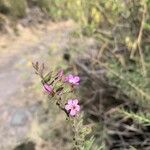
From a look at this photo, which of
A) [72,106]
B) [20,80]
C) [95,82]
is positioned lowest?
[20,80]

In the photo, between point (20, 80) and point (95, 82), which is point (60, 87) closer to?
point (95, 82)

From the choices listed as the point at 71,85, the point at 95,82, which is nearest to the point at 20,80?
the point at 95,82

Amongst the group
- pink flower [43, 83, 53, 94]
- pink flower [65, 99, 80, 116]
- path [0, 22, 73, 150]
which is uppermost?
pink flower [43, 83, 53, 94]

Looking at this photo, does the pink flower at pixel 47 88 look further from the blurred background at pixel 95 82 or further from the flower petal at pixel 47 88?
the blurred background at pixel 95 82

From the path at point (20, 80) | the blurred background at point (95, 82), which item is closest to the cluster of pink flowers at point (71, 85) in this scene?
the blurred background at point (95, 82)

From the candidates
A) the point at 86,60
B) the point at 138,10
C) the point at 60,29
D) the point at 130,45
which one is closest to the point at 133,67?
the point at 130,45

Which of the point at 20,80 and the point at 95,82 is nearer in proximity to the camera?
the point at 95,82

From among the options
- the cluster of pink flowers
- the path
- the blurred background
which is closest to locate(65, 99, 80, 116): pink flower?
the cluster of pink flowers

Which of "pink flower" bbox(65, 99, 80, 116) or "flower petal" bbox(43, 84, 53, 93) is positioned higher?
"flower petal" bbox(43, 84, 53, 93)

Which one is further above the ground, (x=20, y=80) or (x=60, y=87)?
(x=60, y=87)

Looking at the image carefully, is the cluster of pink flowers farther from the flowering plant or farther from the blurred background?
the blurred background
